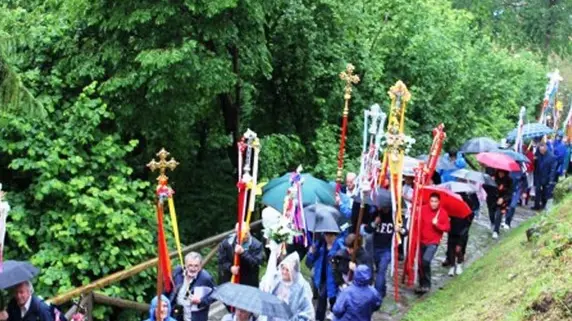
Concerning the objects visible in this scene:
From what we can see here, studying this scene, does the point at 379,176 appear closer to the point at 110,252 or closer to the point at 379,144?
the point at 379,144

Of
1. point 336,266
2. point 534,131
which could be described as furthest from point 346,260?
point 534,131

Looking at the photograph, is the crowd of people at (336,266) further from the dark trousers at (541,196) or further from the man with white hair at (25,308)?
the dark trousers at (541,196)

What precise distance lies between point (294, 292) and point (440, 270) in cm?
562

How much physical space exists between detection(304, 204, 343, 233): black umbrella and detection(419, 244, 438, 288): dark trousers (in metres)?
1.88

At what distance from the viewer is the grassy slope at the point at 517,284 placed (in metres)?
7.38

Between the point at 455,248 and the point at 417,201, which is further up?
the point at 417,201

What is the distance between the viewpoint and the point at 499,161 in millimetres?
13352

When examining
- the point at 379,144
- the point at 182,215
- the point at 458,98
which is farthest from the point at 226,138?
the point at 458,98

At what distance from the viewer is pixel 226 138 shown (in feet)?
50.1

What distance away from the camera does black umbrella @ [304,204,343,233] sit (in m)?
9.21

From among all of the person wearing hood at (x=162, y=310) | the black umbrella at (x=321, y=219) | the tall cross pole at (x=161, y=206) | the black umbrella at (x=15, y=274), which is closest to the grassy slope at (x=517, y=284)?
the black umbrella at (x=321, y=219)

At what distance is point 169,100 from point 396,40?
8.72 meters

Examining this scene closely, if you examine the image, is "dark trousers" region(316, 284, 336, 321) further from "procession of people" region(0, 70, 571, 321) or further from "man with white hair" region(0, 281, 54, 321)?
"man with white hair" region(0, 281, 54, 321)

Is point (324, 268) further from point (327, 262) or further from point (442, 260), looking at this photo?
point (442, 260)
